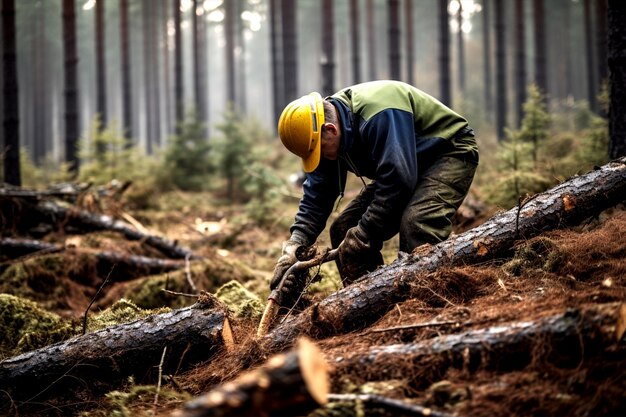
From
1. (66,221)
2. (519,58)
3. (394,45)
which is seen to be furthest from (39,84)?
(66,221)

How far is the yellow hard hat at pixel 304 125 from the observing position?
3807mm

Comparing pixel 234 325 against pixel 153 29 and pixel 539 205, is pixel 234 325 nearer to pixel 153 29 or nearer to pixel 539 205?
pixel 539 205

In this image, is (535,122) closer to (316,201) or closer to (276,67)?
(316,201)

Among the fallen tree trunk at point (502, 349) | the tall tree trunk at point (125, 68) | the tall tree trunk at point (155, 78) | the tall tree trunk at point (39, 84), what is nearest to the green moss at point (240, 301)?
the fallen tree trunk at point (502, 349)

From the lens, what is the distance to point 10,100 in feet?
33.3

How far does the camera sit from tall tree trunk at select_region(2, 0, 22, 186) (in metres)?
10.1

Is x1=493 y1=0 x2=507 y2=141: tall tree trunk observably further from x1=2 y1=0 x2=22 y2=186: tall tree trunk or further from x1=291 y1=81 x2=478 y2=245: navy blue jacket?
x1=291 y1=81 x2=478 y2=245: navy blue jacket

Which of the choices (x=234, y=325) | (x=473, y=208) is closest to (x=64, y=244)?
(x=234, y=325)

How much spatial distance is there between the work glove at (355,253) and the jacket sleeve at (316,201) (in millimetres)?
416

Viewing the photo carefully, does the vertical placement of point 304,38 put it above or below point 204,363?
above

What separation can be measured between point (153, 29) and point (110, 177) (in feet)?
79.6

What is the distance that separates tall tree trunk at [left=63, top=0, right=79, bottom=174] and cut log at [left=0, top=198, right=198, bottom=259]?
690 cm

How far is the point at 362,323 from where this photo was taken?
345cm

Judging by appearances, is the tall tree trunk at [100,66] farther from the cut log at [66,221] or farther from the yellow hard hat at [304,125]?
the yellow hard hat at [304,125]
